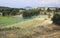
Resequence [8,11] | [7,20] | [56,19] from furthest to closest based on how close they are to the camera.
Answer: [56,19]
[8,11]
[7,20]

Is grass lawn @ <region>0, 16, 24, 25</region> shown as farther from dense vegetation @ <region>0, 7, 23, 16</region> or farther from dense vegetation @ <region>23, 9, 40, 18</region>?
dense vegetation @ <region>23, 9, 40, 18</region>

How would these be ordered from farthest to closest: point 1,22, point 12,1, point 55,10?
point 55,10 < point 12,1 < point 1,22

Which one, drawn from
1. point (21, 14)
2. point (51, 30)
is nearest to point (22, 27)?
point (21, 14)

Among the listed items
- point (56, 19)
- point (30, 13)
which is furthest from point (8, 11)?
point (56, 19)

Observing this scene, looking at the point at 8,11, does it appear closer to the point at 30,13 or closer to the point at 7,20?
the point at 7,20

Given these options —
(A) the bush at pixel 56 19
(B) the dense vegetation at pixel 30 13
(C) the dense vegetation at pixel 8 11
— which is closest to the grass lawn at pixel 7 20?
(C) the dense vegetation at pixel 8 11

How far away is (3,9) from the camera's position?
7.28ft

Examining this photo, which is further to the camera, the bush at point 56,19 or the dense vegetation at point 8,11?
the bush at point 56,19

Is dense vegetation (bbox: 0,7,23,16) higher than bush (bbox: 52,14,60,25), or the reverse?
dense vegetation (bbox: 0,7,23,16)

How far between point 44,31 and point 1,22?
2.50 ft

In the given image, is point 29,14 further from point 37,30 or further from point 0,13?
point 0,13

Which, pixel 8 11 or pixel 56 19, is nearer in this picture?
pixel 8 11

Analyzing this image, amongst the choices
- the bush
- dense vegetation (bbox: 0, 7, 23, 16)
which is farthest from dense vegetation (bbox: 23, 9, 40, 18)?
the bush

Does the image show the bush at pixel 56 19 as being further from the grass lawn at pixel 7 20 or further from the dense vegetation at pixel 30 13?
the grass lawn at pixel 7 20
